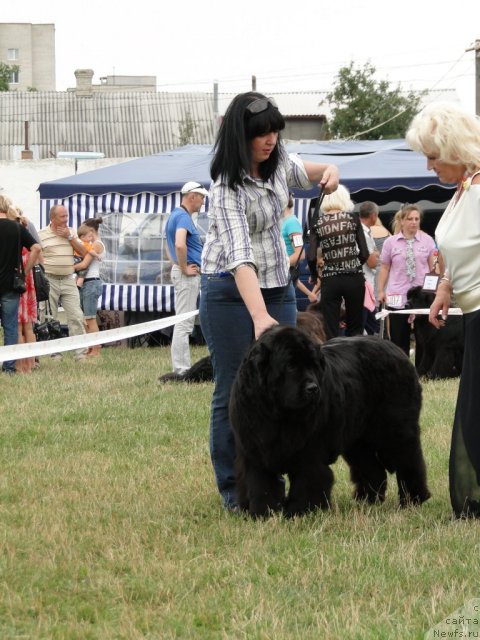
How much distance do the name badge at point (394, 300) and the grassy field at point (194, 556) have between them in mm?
4362

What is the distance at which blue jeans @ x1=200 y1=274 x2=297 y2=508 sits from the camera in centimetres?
541

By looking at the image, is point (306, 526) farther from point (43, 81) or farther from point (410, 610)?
point (43, 81)

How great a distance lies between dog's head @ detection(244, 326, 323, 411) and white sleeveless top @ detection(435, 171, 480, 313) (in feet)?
2.53

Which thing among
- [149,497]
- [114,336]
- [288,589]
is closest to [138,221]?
[114,336]

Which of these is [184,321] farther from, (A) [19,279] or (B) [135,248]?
(B) [135,248]

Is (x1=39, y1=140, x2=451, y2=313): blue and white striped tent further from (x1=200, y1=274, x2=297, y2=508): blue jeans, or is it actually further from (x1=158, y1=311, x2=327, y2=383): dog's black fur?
(x1=200, y1=274, x2=297, y2=508): blue jeans

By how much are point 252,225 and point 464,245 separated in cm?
108

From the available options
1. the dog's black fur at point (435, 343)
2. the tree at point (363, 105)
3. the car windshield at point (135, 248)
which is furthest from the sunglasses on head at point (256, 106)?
the tree at point (363, 105)

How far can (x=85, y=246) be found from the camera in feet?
47.4

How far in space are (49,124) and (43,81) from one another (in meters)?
48.5

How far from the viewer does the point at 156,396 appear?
34.0ft

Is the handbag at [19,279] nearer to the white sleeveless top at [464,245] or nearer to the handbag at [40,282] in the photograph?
the handbag at [40,282]

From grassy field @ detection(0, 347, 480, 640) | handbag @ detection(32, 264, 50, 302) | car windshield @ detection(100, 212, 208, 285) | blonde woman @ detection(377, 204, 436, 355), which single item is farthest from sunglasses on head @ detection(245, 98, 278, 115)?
car windshield @ detection(100, 212, 208, 285)

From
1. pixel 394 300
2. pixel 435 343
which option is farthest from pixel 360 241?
pixel 435 343
